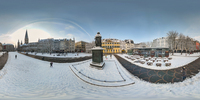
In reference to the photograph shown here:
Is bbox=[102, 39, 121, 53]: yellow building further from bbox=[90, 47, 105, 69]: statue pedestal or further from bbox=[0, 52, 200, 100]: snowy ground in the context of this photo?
bbox=[0, 52, 200, 100]: snowy ground

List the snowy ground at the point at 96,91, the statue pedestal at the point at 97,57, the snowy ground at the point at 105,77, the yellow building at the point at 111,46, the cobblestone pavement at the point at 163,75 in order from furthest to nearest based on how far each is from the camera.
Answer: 1. the yellow building at the point at 111,46
2. the statue pedestal at the point at 97,57
3. the cobblestone pavement at the point at 163,75
4. the snowy ground at the point at 105,77
5. the snowy ground at the point at 96,91

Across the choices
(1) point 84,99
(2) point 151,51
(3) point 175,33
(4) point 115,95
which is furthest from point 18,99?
(3) point 175,33

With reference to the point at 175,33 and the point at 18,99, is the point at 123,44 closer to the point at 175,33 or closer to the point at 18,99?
the point at 175,33

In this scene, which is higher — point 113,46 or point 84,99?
point 113,46

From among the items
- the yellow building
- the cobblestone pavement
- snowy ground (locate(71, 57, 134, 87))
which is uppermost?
the yellow building

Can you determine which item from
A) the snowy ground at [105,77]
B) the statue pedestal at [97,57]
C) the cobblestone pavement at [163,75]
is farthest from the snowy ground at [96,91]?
the statue pedestal at [97,57]

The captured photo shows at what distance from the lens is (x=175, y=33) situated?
24578 mm

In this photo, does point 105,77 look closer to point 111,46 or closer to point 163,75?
point 163,75

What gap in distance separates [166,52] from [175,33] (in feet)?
36.6

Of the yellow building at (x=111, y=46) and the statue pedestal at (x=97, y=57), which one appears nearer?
the statue pedestal at (x=97, y=57)

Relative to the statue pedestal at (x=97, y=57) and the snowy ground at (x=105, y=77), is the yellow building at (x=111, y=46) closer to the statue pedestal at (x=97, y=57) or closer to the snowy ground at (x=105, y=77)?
the statue pedestal at (x=97, y=57)

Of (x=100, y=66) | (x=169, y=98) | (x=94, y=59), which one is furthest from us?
(x=94, y=59)

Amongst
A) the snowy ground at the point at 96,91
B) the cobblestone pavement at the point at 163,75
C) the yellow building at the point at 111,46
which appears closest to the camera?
the snowy ground at the point at 96,91

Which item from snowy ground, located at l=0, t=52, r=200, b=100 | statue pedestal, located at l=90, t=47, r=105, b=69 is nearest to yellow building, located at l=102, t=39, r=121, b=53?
statue pedestal, located at l=90, t=47, r=105, b=69
